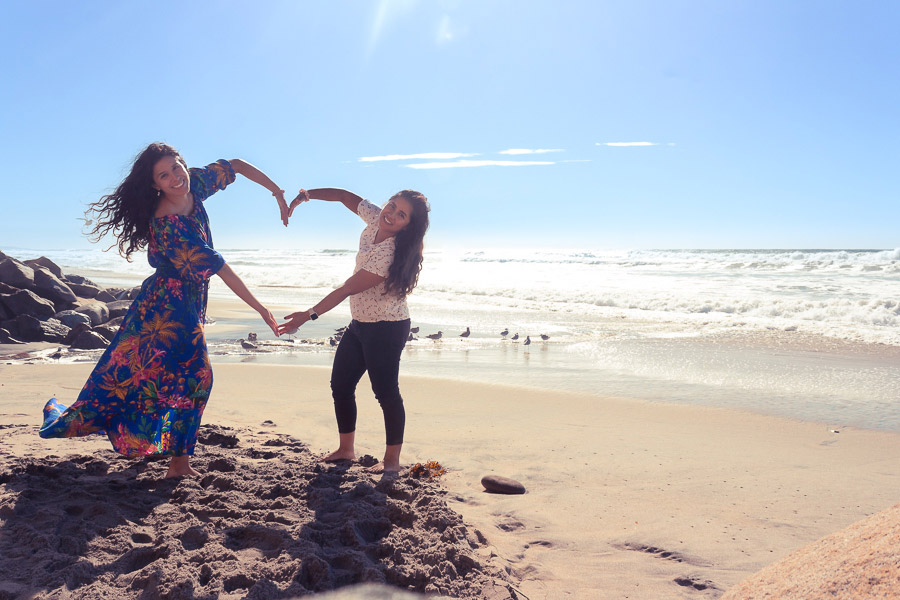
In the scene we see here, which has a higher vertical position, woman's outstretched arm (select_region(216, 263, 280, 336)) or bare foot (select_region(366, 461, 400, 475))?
woman's outstretched arm (select_region(216, 263, 280, 336))

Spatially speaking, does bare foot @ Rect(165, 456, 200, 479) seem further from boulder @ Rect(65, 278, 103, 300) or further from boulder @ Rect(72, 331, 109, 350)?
boulder @ Rect(65, 278, 103, 300)

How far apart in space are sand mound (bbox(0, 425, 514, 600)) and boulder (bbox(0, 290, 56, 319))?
7348mm

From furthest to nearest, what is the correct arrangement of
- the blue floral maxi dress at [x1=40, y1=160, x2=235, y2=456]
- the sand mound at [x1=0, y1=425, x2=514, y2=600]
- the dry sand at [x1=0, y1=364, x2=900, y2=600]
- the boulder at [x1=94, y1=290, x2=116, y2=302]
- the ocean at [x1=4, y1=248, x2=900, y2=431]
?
the boulder at [x1=94, y1=290, x2=116, y2=302], the ocean at [x1=4, y1=248, x2=900, y2=431], the blue floral maxi dress at [x1=40, y1=160, x2=235, y2=456], the dry sand at [x1=0, y1=364, x2=900, y2=600], the sand mound at [x1=0, y1=425, x2=514, y2=600]

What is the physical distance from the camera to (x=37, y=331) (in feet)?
30.3

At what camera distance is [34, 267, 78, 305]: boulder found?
10938 mm

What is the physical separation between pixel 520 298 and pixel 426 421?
12806mm

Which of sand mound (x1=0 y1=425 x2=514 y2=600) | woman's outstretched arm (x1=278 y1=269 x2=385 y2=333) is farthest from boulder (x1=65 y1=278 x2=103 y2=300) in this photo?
woman's outstretched arm (x1=278 y1=269 x2=385 y2=333)

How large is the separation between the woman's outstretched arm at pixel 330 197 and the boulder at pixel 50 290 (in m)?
8.80

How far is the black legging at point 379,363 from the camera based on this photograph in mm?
3697

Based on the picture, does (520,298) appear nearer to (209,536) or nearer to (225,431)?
(225,431)

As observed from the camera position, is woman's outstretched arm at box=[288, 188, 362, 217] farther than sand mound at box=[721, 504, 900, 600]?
Yes

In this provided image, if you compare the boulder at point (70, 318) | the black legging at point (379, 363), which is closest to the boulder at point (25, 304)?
the boulder at point (70, 318)

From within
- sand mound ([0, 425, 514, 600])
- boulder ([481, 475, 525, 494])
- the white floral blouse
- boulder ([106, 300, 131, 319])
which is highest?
the white floral blouse

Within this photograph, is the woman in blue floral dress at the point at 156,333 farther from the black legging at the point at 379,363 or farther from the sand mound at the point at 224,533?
the black legging at the point at 379,363
